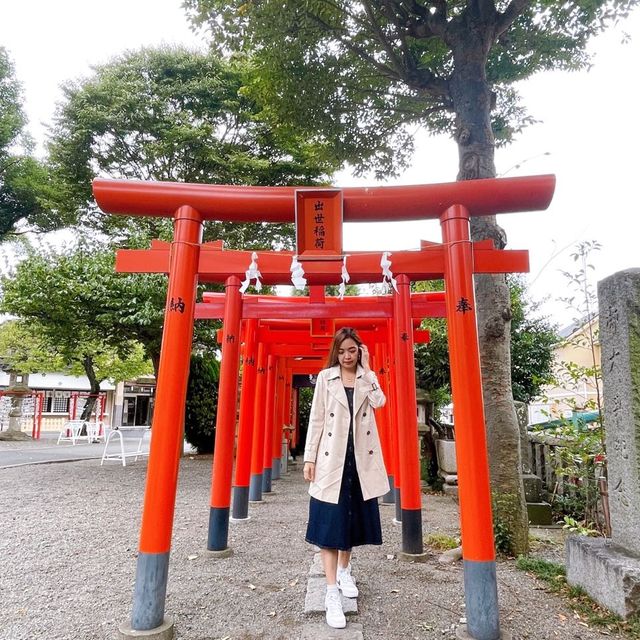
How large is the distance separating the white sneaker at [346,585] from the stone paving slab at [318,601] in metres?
0.03

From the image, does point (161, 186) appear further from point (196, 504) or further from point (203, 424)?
point (203, 424)

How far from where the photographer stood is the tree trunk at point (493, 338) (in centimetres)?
448

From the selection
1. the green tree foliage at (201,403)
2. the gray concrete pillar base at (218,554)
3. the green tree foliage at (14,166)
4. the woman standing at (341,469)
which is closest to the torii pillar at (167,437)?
the woman standing at (341,469)

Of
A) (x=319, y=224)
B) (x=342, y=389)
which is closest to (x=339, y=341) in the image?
(x=342, y=389)

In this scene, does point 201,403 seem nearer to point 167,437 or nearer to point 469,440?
point 167,437

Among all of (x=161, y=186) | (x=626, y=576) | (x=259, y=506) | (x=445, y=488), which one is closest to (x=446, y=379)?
(x=445, y=488)

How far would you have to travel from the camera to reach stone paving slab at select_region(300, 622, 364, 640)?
2.87m

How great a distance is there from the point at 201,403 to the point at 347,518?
1133 centimetres

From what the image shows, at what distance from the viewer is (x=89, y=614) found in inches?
129

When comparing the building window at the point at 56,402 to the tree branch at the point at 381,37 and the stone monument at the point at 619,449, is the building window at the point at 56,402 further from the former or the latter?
the stone monument at the point at 619,449

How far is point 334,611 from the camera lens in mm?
3039

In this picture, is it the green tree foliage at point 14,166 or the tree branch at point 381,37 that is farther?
the green tree foliage at point 14,166

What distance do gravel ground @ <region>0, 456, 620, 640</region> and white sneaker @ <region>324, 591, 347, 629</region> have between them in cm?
19

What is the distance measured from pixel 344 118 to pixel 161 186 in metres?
4.93
